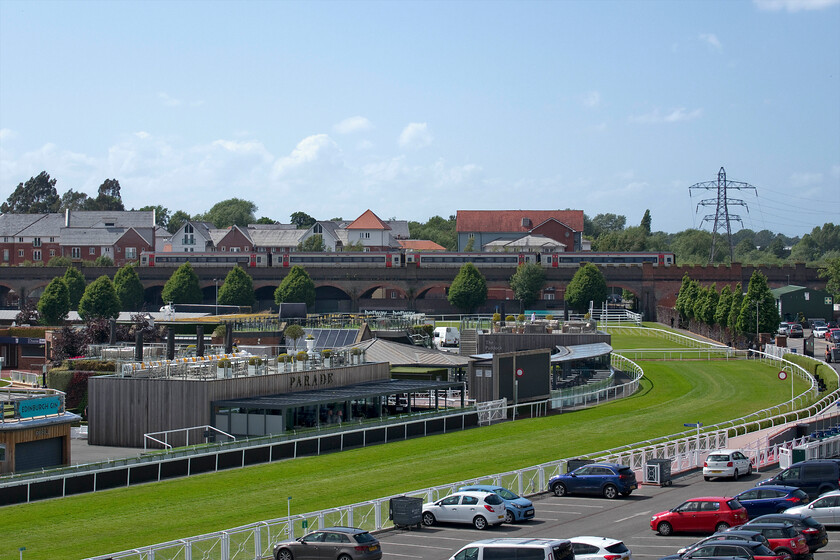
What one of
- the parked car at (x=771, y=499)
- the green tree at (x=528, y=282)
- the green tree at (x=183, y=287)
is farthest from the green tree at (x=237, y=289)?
the parked car at (x=771, y=499)

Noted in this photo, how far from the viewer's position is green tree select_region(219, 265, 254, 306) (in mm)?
133625

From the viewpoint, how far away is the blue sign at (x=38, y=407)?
131 feet

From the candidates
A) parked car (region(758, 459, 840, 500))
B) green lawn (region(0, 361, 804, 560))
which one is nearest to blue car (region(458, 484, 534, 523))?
green lawn (region(0, 361, 804, 560))

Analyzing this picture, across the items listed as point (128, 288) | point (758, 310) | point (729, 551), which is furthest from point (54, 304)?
point (729, 551)

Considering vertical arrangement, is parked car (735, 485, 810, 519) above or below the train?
below

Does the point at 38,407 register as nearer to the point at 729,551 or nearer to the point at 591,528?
the point at 591,528

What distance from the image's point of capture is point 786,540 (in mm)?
23203

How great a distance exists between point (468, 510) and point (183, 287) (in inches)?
4372

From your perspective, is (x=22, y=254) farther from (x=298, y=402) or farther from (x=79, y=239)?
(x=298, y=402)

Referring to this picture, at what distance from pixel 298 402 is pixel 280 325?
45.3 m

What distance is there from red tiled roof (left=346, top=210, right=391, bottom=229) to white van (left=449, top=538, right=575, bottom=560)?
163372 millimetres

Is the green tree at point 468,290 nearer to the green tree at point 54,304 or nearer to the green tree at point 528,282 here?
the green tree at point 528,282

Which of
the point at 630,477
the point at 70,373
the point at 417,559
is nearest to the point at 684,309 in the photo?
the point at 70,373

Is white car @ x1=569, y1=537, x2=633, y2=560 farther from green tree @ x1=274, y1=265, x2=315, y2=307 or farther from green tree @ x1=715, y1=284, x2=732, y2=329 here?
green tree @ x1=274, y1=265, x2=315, y2=307
